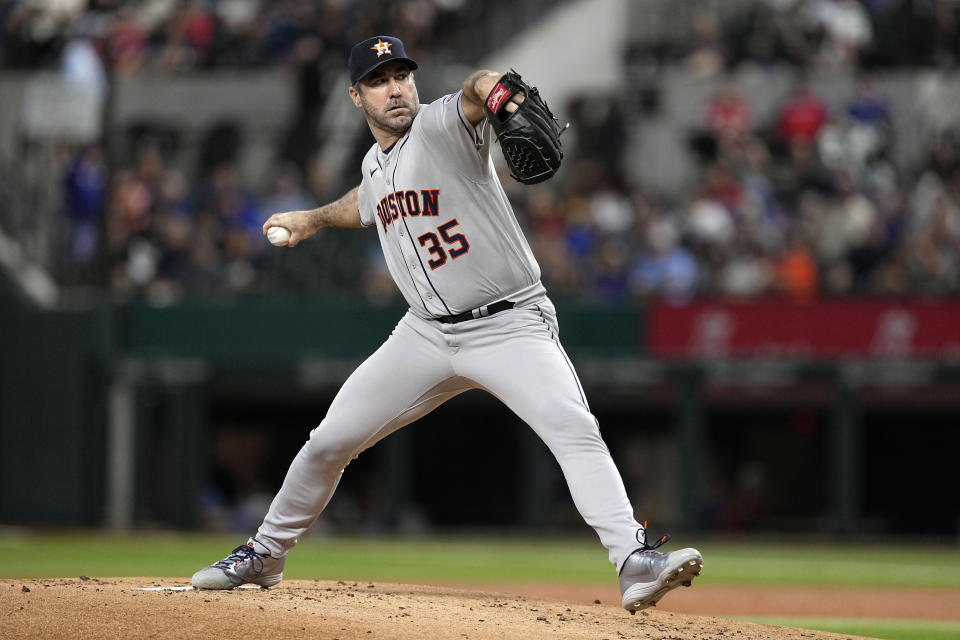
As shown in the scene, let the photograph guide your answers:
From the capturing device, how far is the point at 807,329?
15.2 m

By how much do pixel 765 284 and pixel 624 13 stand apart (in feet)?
16.1

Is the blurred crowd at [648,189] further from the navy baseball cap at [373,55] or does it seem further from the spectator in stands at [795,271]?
the navy baseball cap at [373,55]

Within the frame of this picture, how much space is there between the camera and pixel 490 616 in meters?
5.64

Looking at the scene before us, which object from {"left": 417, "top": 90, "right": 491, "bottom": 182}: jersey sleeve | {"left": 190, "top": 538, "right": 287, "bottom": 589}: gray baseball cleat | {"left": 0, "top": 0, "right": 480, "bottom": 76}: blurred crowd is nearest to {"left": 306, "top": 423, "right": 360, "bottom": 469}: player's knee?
{"left": 190, "top": 538, "right": 287, "bottom": 589}: gray baseball cleat

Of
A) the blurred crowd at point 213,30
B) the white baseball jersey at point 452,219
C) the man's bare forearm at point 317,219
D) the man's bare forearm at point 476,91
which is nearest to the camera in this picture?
the man's bare forearm at point 476,91

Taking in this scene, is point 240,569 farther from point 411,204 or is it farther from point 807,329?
point 807,329

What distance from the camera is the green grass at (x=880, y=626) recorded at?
7172 millimetres

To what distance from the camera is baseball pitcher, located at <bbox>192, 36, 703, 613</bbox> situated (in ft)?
17.5

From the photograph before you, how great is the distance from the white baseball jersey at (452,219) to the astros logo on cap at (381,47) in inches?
9.9

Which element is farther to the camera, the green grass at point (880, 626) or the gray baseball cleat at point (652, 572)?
the green grass at point (880, 626)

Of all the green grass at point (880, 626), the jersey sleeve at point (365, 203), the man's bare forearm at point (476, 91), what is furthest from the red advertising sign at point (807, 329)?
the man's bare forearm at point (476, 91)

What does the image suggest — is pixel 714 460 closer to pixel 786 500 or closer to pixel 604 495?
pixel 786 500

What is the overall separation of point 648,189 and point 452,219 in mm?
11718

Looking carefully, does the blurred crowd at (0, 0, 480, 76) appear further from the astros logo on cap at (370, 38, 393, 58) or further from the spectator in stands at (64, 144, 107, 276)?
the astros logo on cap at (370, 38, 393, 58)
